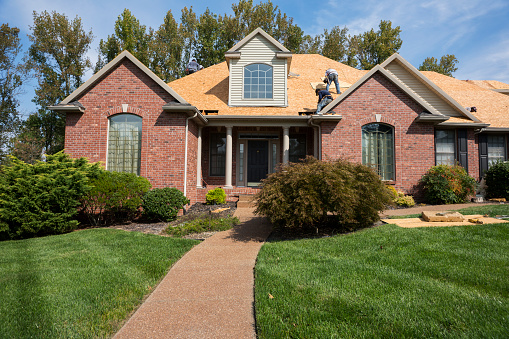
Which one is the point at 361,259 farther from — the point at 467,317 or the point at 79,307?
the point at 79,307

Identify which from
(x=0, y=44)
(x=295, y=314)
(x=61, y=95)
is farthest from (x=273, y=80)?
(x=0, y=44)

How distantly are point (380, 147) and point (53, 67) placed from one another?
2501cm

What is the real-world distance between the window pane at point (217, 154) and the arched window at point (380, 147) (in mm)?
6737

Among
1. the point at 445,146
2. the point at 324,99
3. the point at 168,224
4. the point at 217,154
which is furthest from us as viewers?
the point at 217,154

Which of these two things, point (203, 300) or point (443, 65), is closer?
point (203, 300)

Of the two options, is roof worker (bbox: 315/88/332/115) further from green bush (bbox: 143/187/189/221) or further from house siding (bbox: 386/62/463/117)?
green bush (bbox: 143/187/189/221)

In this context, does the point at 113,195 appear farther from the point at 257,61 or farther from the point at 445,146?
the point at 445,146

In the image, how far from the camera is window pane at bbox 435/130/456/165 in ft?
44.9

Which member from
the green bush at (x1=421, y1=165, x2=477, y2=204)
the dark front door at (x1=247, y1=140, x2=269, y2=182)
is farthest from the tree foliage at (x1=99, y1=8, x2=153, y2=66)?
the green bush at (x1=421, y1=165, x2=477, y2=204)

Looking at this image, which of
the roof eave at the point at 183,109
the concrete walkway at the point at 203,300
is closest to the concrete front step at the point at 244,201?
the roof eave at the point at 183,109

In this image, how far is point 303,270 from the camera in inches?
179

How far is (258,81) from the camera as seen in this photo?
1456cm

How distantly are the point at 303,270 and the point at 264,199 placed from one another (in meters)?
2.74

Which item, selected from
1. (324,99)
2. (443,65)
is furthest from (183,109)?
(443,65)
